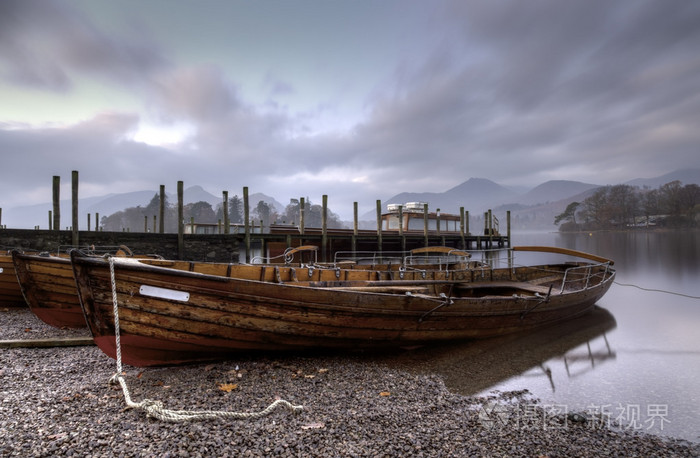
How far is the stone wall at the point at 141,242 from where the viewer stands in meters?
11.4

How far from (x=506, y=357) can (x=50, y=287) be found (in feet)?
30.8

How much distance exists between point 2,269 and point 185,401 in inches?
315

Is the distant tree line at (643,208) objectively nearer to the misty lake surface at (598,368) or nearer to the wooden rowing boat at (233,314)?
the misty lake surface at (598,368)

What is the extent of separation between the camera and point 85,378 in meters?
4.34

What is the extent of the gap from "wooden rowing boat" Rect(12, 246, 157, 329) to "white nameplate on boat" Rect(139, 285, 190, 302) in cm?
349

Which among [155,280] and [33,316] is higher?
[155,280]

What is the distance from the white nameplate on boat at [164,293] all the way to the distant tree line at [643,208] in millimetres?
113761

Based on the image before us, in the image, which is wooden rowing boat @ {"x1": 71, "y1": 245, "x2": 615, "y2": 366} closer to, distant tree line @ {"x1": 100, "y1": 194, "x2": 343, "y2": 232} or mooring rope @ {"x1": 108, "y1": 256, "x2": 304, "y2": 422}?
mooring rope @ {"x1": 108, "y1": 256, "x2": 304, "y2": 422}

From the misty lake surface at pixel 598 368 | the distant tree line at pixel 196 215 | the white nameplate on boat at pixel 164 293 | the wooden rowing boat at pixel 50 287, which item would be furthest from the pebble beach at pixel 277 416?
the distant tree line at pixel 196 215

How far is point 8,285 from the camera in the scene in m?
8.22

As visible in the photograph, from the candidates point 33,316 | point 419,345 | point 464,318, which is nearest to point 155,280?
point 419,345

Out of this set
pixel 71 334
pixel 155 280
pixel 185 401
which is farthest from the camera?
pixel 71 334

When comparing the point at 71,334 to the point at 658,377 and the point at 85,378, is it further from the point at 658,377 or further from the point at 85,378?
the point at 658,377

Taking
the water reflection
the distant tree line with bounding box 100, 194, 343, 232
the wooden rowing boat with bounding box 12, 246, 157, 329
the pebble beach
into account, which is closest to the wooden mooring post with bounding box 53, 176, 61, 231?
the wooden rowing boat with bounding box 12, 246, 157, 329
